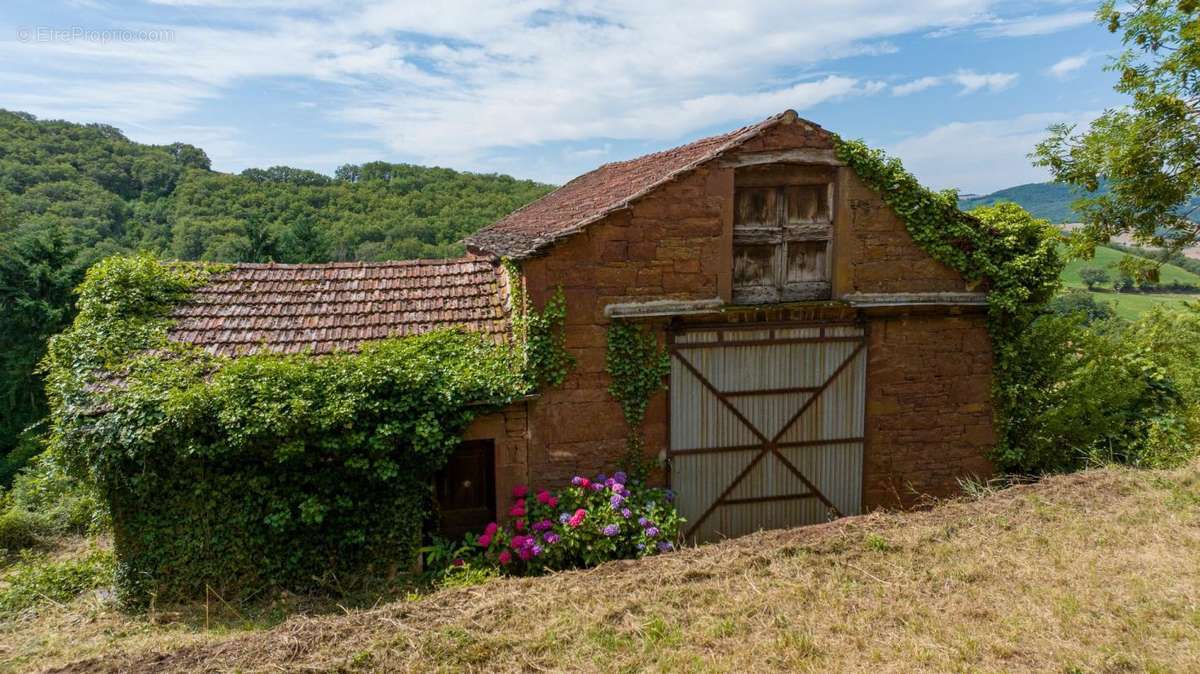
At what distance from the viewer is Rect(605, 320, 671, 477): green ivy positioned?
9258 millimetres

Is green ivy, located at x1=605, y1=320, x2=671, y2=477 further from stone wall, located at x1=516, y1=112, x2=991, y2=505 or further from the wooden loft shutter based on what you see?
the wooden loft shutter

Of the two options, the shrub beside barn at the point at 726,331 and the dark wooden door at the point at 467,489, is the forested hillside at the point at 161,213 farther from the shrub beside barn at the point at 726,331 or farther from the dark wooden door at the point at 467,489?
the dark wooden door at the point at 467,489

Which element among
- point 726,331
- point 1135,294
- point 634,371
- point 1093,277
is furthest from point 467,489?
point 1135,294

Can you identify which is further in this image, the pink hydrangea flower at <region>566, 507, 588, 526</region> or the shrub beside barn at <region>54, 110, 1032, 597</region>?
the shrub beside barn at <region>54, 110, 1032, 597</region>

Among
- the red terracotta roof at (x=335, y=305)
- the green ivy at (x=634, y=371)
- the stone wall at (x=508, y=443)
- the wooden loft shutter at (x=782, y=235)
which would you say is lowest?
the stone wall at (x=508, y=443)

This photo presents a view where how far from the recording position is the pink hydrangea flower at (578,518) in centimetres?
836

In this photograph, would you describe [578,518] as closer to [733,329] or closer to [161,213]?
[733,329]

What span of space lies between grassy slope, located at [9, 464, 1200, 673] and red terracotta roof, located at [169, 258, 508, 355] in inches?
146

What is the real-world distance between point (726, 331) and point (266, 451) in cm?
611

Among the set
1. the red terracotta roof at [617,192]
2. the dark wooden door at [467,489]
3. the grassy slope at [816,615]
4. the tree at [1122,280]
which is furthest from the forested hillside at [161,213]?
the tree at [1122,280]

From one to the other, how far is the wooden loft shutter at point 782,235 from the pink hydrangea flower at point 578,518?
3619 millimetres

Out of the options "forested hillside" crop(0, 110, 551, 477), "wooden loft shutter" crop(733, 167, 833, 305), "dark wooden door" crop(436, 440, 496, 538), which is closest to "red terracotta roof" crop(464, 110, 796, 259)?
"wooden loft shutter" crop(733, 167, 833, 305)

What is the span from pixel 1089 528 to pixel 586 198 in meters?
8.37

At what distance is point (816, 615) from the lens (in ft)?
20.2
